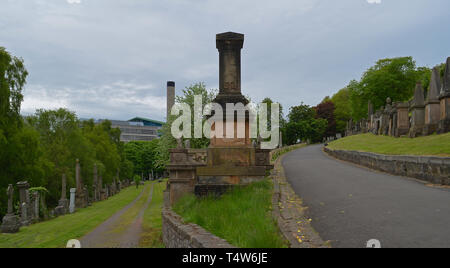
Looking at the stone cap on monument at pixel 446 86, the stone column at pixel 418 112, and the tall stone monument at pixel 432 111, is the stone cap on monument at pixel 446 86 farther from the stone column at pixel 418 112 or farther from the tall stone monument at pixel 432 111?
the stone column at pixel 418 112

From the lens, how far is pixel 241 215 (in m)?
6.53

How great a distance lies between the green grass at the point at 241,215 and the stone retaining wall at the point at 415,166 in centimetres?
515

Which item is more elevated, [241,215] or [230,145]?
[230,145]

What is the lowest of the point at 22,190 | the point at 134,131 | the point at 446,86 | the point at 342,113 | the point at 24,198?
the point at 24,198

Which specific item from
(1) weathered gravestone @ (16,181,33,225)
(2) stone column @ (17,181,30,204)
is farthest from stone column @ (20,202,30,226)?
(2) stone column @ (17,181,30,204)

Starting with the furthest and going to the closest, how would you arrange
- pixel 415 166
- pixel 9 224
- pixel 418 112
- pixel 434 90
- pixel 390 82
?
1. pixel 390 82
2. pixel 418 112
3. pixel 434 90
4. pixel 9 224
5. pixel 415 166

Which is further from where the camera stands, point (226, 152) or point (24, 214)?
point (24, 214)

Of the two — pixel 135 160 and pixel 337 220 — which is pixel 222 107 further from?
pixel 135 160

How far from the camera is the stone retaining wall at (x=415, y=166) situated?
9.16 m

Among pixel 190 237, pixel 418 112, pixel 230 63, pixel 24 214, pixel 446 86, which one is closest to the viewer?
pixel 190 237

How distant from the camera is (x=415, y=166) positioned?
10.7 m

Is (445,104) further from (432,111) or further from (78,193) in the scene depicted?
(78,193)

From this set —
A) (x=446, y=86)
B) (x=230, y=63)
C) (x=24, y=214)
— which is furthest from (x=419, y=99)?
(x=24, y=214)

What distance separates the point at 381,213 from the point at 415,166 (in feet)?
19.1
